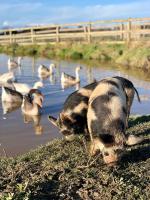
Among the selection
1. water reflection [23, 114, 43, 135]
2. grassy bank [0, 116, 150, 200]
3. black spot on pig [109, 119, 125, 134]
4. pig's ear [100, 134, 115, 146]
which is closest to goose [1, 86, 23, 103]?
water reflection [23, 114, 43, 135]

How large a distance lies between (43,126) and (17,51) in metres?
29.3

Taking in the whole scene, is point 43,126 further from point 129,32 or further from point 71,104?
point 129,32

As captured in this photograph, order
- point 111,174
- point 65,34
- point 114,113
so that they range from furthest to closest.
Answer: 1. point 65,34
2. point 114,113
3. point 111,174

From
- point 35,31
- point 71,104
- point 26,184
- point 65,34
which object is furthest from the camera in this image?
point 35,31

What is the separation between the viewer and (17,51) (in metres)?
39.8

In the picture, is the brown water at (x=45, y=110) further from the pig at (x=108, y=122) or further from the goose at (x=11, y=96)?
the pig at (x=108, y=122)

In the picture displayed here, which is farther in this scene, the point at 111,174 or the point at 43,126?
the point at 43,126

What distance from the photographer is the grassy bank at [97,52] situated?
24808 millimetres

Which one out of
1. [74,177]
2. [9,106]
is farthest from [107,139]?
[9,106]

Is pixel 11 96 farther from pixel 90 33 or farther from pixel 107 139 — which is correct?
pixel 90 33

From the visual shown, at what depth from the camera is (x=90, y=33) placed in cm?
3522

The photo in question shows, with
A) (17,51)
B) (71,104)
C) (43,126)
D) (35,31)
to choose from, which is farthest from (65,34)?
(71,104)

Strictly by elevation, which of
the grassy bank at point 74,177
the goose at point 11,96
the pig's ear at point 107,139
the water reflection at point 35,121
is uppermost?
the pig's ear at point 107,139

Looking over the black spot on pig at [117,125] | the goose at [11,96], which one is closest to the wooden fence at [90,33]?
the goose at [11,96]
